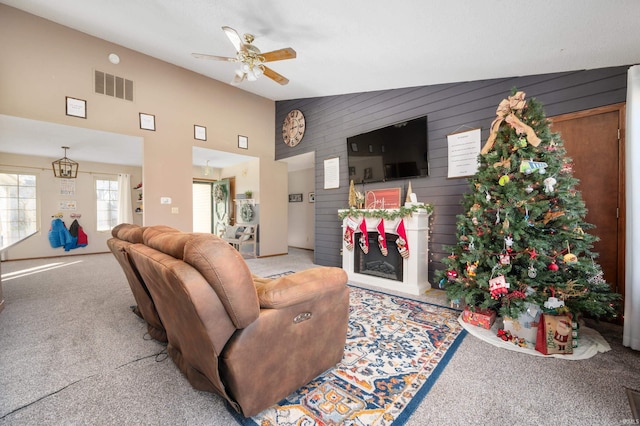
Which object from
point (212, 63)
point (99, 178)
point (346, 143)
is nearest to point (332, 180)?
point (346, 143)

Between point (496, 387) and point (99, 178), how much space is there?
8820mm

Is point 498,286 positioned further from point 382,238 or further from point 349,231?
point 349,231

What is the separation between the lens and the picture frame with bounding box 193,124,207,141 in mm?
4891

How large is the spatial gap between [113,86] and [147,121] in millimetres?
632

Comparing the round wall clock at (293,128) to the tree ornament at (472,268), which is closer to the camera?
the tree ornament at (472,268)

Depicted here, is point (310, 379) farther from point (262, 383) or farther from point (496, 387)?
point (496, 387)

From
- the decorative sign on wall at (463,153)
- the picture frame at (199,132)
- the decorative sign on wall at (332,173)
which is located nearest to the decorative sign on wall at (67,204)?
the picture frame at (199,132)

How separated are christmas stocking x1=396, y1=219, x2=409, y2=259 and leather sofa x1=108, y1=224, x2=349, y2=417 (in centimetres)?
194

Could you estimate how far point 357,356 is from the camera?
1.86 m

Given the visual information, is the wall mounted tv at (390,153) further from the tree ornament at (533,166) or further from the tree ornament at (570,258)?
the tree ornament at (570,258)

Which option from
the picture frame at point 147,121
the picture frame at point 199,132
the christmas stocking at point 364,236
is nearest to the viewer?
the christmas stocking at point 364,236

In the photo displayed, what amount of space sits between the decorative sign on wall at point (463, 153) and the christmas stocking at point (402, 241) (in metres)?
0.92

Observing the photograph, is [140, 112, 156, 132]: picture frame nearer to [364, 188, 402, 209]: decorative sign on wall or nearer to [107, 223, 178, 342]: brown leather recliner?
[107, 223, 178, 342]: brown leather recliner

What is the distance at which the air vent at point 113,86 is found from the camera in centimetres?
391
